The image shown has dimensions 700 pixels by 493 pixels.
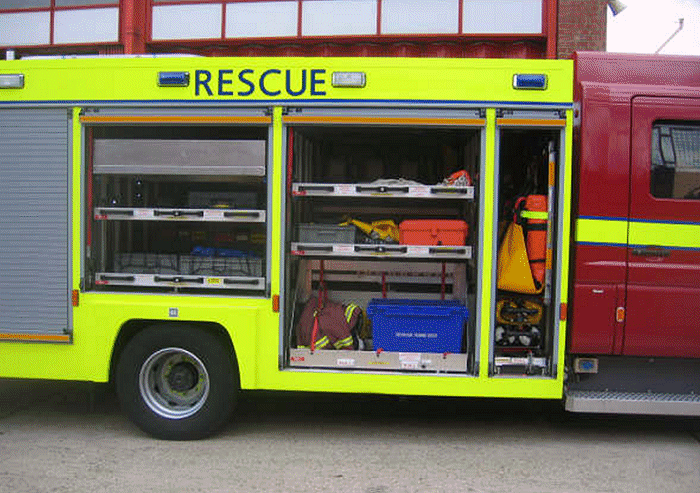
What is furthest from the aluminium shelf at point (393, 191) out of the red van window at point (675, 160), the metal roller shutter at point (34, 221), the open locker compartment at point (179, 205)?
the metal roller shutter at point (34, 221)

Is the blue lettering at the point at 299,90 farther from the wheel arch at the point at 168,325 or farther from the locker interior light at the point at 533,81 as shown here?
→ the wheel arch at the point at 168,325

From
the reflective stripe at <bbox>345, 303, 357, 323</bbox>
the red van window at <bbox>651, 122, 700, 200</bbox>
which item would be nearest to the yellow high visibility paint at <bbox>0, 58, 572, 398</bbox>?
the red van window at <bbox>651, 122, 700, 200</bbox>

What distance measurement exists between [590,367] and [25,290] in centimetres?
436

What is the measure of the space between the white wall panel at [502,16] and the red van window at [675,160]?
5789 millimetres

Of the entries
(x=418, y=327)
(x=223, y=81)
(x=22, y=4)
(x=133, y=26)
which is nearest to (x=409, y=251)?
(x=418, y=327)

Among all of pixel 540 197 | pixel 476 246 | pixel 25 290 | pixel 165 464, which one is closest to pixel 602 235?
pixel 540 197

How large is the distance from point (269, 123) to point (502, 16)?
6.49 m

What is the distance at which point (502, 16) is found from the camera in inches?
403

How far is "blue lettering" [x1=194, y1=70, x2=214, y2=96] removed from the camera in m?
5.07

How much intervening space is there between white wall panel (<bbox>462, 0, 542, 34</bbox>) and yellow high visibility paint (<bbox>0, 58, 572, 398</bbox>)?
18.7 feet

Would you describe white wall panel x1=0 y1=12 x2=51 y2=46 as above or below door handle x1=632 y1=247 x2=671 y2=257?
above

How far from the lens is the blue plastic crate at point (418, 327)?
5.08 meters

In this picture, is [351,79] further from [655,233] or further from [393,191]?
[655,233]

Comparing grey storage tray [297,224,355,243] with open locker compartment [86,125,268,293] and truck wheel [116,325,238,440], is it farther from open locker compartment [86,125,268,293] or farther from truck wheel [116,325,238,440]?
truck wheel [116,325,238,440]
